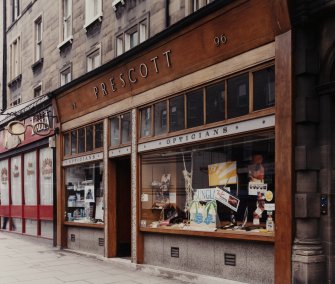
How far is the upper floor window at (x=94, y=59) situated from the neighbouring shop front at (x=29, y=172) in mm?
2275

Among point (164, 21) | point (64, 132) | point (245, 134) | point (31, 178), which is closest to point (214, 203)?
point (245, 134)

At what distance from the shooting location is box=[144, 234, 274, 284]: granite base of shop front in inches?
319

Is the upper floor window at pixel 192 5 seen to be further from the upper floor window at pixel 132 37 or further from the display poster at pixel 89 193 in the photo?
the display poster at pixel 89 193

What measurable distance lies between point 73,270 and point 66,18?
31.4 ft

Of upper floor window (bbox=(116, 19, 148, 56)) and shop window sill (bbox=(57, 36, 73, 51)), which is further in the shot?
shop window sill (bbox=(57, 36, 73, 51))

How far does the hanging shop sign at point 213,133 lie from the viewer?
8203 millimetres

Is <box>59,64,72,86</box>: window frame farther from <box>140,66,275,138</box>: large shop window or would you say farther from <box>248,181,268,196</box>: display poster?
<box>248,181,268,196</box>: display poster

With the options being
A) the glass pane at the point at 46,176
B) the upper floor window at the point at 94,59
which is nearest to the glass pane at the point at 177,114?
the upper floor window at the point at 94,59

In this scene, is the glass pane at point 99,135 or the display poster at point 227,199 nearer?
the display poster at point 227,199

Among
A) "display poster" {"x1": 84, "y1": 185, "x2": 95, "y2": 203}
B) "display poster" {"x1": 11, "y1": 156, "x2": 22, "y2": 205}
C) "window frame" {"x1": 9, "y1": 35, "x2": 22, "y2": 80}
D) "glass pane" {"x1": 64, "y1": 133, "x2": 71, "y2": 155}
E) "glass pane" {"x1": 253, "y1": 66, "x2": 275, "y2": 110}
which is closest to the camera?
"glass pane" {"x1": 253, "y1": 66, "x2": 275, "y2": 110}

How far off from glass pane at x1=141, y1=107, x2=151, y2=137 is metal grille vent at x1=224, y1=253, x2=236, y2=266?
12.1ft

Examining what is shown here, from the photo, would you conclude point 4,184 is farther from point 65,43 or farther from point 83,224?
point 83,224

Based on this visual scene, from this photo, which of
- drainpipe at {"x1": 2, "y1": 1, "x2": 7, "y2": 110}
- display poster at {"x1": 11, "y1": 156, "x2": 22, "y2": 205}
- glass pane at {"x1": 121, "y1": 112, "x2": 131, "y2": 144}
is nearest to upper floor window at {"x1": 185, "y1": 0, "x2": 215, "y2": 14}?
glass pane at {"x1": 121, "y1": 112, "x2": 131, "y2": 144}

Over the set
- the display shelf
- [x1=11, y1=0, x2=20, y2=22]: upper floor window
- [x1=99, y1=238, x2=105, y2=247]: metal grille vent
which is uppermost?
[x1=11, y1=0, x2=20, y2=22]: upper floor window
